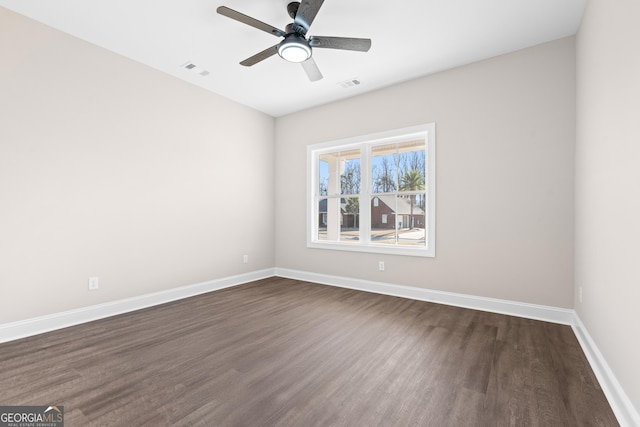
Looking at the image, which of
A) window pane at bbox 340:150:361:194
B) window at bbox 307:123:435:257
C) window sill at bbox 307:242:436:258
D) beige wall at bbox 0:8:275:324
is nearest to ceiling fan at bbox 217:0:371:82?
window at bbox 307:123:435:257

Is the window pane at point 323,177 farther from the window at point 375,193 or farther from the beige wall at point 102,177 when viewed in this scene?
the beige wall at point 102,177

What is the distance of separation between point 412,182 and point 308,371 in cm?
289

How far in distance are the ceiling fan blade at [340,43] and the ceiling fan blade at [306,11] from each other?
147mm

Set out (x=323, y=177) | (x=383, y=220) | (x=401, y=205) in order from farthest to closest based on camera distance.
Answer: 1. (x=323, y=177)
2. (x=383, y=220)
3. (x=401, y=205)

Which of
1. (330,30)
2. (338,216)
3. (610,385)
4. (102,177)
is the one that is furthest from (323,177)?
(610,385)

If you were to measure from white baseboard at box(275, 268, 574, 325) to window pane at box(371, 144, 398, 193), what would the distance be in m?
1.43

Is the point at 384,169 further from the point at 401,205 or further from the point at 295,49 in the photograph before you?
the point at 295,49

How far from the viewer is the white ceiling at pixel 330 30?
2.53 m

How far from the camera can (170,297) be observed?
374cm

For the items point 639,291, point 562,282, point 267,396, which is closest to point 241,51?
point 267,396

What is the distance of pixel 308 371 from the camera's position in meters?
2.04

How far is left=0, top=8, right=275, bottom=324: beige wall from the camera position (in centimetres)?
262

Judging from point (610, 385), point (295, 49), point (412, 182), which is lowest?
point (610, 385)

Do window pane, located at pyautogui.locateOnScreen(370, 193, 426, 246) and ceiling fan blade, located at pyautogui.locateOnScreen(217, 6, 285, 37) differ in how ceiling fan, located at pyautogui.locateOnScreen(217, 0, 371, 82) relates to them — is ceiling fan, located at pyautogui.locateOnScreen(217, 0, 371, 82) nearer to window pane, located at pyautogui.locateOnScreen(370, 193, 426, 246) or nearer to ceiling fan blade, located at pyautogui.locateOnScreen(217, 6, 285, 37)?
ceiling fan blade, located at pyautogui.locateOnScreen(217, 6, 285, 37)
